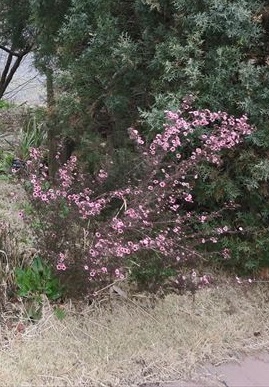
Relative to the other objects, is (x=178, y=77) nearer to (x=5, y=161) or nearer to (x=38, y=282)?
(x=38, y=282)

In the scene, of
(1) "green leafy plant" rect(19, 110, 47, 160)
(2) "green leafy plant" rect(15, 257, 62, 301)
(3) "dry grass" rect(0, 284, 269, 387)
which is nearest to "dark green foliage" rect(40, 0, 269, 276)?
(3) "dry grass" rect(0, 284, 269, 387)

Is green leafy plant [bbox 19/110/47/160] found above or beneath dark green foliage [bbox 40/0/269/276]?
beneath

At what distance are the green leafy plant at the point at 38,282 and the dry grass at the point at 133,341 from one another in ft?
0.38

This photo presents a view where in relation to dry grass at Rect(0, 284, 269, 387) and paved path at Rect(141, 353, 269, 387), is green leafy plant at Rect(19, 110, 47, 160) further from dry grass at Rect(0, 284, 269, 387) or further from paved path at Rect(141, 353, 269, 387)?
paved path at Rect(141, 353, 269, 387)

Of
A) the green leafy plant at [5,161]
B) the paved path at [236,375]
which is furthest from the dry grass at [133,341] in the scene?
the green leafy plant at [5,161]

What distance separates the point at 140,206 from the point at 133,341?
75 centimetres

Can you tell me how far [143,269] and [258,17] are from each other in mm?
1619

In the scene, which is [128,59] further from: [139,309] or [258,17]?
[139,309]

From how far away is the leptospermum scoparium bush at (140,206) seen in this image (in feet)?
11.3

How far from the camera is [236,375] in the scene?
340 centimetres

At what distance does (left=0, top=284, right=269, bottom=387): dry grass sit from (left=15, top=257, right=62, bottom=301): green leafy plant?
12cm

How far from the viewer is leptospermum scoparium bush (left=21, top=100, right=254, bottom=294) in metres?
3.45

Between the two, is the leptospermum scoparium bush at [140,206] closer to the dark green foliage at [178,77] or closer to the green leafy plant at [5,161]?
the dark green foliage at [178,77]

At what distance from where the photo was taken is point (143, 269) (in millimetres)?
3727
